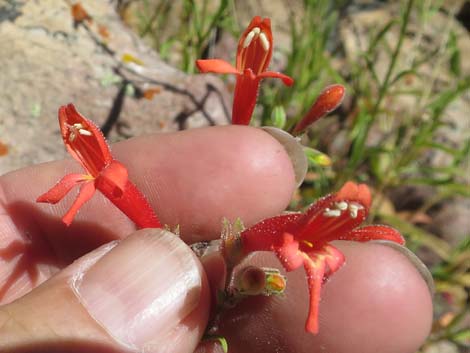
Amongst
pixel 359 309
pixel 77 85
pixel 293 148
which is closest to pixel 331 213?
pixel 359 309

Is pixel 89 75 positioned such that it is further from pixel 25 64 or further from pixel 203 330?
pixel 203 330

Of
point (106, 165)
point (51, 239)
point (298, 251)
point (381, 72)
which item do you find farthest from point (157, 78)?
point (381, 72)

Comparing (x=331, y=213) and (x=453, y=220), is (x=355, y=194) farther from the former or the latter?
(x=453, y=220)

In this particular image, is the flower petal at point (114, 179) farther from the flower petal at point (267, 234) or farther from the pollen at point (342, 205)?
the pollen at point (342, 205)

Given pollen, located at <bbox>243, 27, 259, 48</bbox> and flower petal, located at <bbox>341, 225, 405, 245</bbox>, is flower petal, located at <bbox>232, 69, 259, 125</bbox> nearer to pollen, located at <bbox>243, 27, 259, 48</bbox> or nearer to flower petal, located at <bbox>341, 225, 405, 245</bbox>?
pollen, located at <bbox>243, 27, 259, 48</bbox>

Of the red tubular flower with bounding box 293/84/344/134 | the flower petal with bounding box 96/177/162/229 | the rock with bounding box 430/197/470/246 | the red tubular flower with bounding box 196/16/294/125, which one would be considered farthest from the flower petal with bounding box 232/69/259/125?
the rock with bounding box 430/197/470/246

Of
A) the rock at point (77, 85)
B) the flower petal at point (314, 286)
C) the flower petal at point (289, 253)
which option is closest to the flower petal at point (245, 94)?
the flower petal at point (289, 253)

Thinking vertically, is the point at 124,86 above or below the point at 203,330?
above
